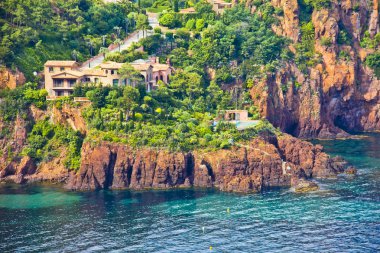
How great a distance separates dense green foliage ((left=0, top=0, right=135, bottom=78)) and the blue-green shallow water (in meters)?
30.5

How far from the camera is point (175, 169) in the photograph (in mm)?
150250

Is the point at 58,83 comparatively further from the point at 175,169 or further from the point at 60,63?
the point at 175,169

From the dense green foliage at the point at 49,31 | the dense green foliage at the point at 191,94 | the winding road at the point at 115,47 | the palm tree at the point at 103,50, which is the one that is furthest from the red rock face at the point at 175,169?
the palm tree at the point at 103,50

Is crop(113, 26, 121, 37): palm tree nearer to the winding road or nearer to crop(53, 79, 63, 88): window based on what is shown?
the winding road

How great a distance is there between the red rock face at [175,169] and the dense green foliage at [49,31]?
94.4 feet

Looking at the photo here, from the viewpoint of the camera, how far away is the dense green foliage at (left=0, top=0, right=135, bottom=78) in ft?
575

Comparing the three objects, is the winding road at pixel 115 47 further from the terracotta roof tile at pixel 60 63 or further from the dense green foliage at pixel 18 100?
the dense green foliage at pixel 18 100

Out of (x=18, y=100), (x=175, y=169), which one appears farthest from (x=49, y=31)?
(x=175, y=169)

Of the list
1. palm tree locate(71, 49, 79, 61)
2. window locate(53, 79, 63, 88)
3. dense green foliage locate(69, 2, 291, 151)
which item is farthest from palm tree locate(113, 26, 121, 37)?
window locate(53, 79, 63, 88)

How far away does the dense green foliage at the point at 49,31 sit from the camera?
175m

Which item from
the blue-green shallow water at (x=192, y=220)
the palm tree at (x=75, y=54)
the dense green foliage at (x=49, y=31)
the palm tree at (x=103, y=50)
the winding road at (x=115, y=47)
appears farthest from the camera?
the palm tree at (x=103, y=50)

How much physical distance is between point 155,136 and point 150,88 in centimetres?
2076

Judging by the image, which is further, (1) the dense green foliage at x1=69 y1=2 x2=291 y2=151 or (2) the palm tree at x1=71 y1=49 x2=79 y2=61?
(2) the palm tree at x1=71 y1=49 x2=79 y2=61

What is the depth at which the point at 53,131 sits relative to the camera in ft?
536
